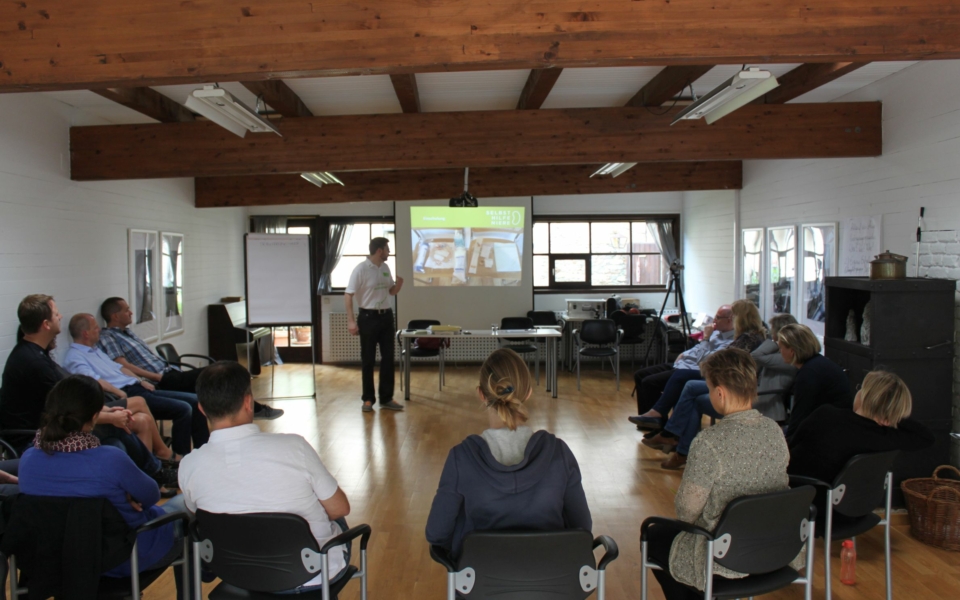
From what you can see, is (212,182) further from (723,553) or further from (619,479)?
(723,553)

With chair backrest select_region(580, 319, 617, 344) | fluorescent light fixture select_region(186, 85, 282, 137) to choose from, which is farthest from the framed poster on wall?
fluorescent light fixture select_region(186, 85, 282, 137)

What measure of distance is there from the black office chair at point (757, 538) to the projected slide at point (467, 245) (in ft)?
23.1

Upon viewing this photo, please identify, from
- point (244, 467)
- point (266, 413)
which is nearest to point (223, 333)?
point (266, 413)

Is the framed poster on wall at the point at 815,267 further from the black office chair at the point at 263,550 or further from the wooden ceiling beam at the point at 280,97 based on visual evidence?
the black office chair at the point at 263,550

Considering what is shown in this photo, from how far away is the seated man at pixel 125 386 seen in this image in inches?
188

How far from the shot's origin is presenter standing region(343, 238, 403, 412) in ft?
22.4

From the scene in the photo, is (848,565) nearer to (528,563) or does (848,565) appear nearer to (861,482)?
(861,482)

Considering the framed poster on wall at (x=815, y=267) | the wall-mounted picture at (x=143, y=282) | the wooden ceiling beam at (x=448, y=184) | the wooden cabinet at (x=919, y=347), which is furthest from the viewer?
the wooden ceiling beam at (x=448, y=184)

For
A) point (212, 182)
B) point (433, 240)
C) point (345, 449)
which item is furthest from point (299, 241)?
point (345, 449)

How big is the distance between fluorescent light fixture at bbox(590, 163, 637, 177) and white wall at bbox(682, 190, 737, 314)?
1354 millimetres

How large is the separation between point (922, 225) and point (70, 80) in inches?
200

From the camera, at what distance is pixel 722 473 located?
2.23 meters

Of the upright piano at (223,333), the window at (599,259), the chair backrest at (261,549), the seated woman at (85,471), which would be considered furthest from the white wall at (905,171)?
the upright piano at (223,333)

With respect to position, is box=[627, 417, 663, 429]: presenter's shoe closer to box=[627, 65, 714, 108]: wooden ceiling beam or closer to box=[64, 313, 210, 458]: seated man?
box=[627, 65, 714, 108]: wooden ceiling beam
